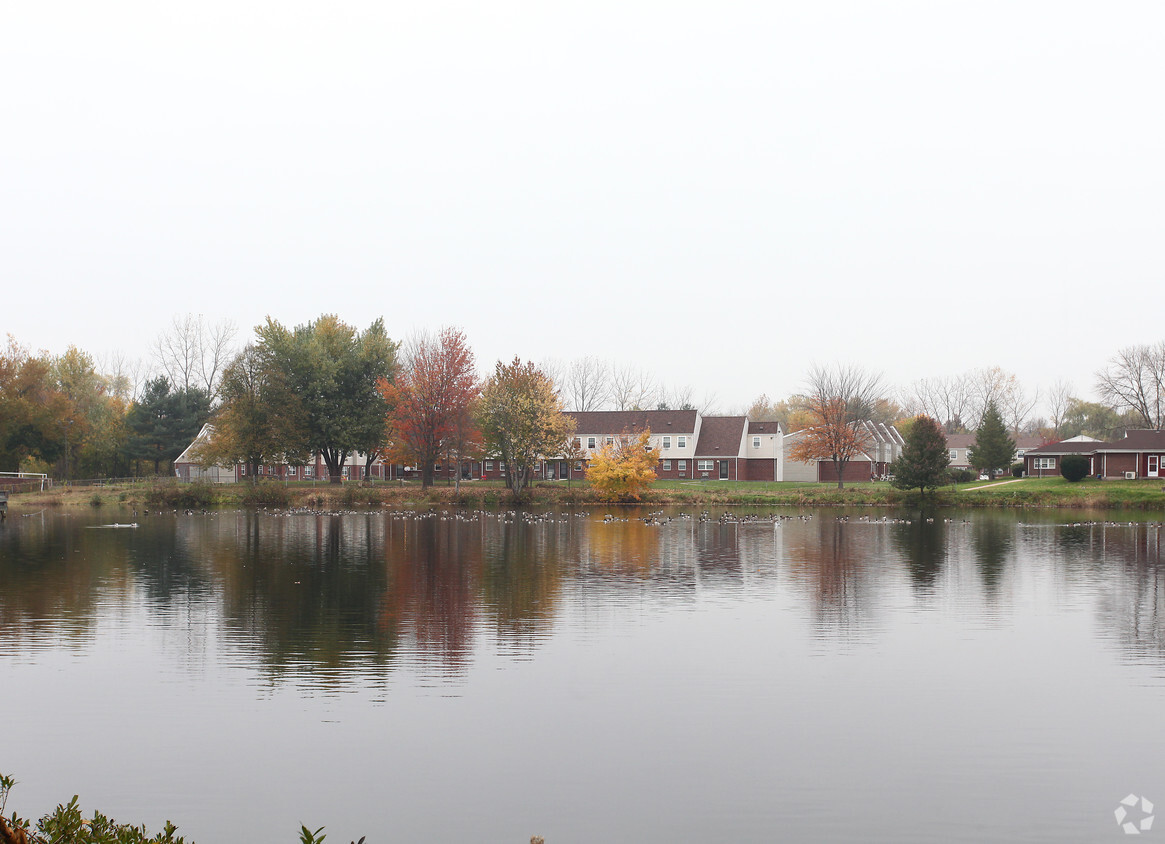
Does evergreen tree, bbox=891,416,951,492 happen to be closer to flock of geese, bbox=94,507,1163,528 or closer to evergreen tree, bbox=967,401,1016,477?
flock of geese, bbox=94,507,1163,528

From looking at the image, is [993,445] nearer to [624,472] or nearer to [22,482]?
[624,472]

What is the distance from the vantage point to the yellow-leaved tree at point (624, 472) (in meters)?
69.8

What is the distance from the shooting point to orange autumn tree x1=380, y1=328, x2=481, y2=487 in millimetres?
74125

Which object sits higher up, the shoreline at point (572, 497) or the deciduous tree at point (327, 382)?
the deciduous tree at point (327, 382)

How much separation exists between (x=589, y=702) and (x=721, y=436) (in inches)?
3116

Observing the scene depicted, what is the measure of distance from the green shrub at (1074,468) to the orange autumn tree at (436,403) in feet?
147

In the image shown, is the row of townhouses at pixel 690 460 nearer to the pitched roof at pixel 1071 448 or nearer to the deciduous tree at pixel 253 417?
the pitched roof at pixel 1071 448

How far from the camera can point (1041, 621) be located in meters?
20.3

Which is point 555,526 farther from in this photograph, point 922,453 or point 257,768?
point 257,768

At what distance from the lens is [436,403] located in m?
74.2

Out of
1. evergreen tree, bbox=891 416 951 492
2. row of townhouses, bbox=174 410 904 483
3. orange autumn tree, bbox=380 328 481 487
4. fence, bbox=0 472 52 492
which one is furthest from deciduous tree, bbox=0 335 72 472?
evergreen tree, bbox=891 416 951 492

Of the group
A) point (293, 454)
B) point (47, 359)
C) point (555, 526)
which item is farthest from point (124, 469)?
point (555, 526)

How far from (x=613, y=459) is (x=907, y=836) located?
6244 centimetres

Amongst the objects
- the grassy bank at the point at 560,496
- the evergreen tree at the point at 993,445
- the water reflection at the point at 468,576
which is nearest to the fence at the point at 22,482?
the grassy bank at the point at 560,496
